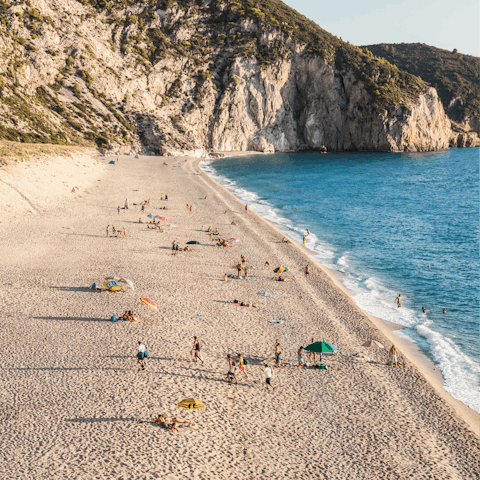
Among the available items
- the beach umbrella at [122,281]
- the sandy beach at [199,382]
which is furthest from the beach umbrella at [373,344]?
the beach umbrella at [122,281]

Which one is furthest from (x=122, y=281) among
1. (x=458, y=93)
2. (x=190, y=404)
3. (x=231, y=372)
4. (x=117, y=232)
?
(x=458, y=93)

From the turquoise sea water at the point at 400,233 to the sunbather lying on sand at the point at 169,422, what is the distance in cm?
1277

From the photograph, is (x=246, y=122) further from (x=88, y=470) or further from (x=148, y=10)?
(x=88, y=470)

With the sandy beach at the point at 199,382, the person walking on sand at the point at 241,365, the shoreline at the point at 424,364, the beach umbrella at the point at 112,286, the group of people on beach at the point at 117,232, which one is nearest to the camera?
the sandy beach at the point at 199,382

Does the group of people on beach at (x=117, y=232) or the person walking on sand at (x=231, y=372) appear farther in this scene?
the group of people on beach at (x=117, y=232)

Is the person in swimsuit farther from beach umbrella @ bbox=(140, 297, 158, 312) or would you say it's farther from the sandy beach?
beach umbrella @ bbox=(140, 297, 158, 312)

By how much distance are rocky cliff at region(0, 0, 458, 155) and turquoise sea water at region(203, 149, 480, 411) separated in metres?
30.3

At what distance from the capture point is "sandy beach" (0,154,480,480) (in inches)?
526

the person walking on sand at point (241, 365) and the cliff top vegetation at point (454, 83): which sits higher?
the cliff top vegetation at point (454, 83)

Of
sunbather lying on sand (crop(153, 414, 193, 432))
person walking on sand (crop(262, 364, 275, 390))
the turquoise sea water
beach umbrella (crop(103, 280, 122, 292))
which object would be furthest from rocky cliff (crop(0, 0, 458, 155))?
sunbather lying on sand (crop(153, 414, 193, 432))

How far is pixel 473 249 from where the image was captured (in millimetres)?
39781

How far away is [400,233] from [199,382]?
117 ft

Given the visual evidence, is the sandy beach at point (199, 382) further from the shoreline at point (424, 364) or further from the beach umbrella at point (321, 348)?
the beach umbrella at point (321, 348)

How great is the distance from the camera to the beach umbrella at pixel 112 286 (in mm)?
25578
